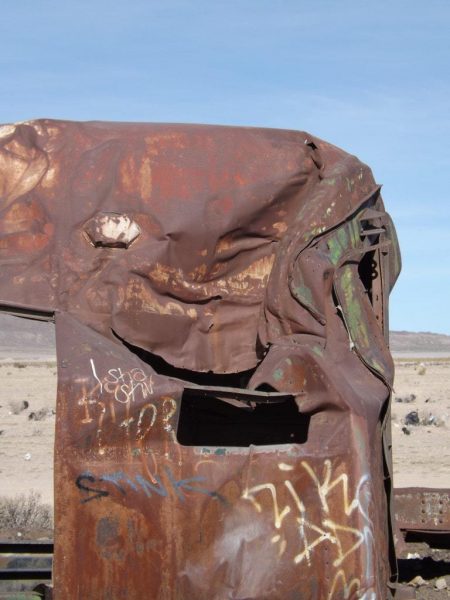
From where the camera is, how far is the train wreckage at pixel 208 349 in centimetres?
477

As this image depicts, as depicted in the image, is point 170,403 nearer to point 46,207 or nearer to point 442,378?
point 46,207

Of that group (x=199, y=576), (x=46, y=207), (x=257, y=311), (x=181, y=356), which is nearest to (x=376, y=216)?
(x=257, y=311)

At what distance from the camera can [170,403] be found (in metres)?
4.84

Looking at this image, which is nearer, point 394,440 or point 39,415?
point 394,440

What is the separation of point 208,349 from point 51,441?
1419 cm

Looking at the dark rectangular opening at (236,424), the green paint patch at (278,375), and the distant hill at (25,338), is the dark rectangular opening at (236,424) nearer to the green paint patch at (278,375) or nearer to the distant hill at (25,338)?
the green paint patch at (278,375)

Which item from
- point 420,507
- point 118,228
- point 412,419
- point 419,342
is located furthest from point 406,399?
point 419,342

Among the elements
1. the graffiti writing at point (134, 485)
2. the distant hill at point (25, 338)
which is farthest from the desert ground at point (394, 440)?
the distant hill at point (25, 338)

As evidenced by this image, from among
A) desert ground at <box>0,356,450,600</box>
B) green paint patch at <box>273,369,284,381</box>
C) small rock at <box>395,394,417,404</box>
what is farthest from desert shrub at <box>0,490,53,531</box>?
small rock at <box>395,394,417,404</box>

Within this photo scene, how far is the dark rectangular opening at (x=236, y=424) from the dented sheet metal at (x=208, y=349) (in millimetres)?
12

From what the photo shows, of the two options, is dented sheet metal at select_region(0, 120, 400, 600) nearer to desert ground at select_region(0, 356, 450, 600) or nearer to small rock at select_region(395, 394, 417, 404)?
desert ground at select_region(0, 356, 450, 600)

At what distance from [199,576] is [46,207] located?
2.08 m

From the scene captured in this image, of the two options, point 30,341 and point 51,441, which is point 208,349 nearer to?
point 51,441

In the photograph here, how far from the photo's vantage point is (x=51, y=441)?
19312mm
